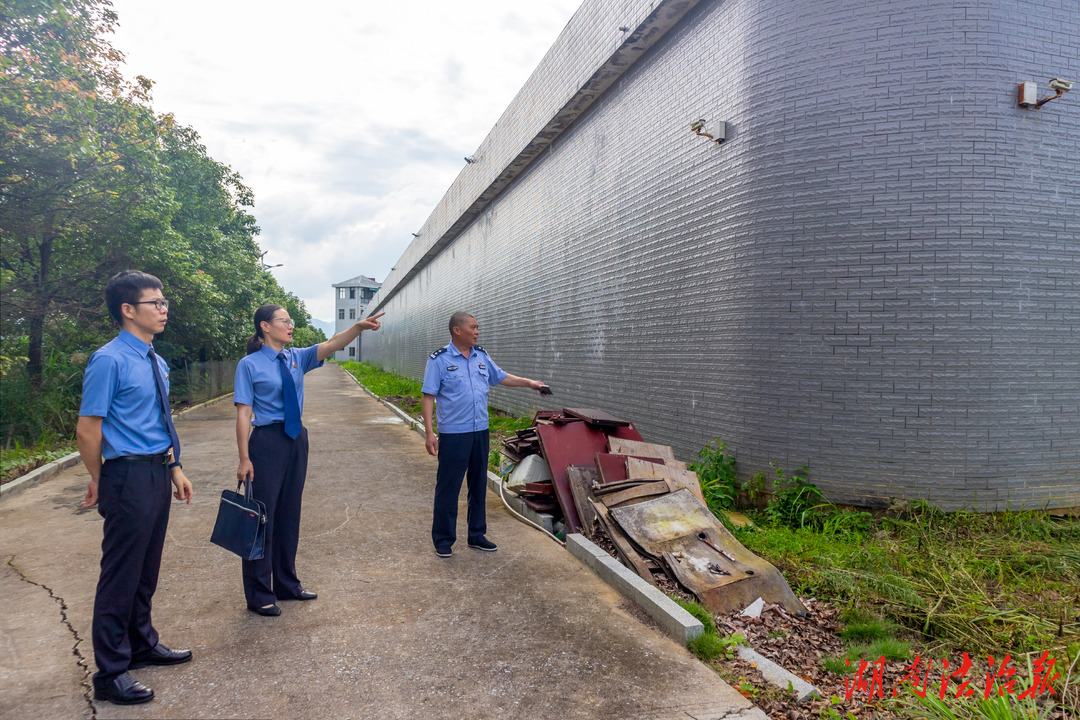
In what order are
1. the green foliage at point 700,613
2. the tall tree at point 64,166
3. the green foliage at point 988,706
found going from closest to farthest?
the green foliage at point 988,706
the green foliage at point 700,613
the tall tree at point 64,166

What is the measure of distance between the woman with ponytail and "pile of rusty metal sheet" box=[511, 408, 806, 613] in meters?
2.37

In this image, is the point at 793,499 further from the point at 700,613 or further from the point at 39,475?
the point at 39,475

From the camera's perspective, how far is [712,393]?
6902mm

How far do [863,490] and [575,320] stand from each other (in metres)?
5.80

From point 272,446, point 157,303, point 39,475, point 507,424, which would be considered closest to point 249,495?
point 272,446

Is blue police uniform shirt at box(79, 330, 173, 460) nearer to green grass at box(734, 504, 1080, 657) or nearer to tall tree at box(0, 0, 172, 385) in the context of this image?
green grass at box(734, 504, 1080, 657)

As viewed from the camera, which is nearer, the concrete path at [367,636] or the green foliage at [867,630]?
the concrete path at [367,636]

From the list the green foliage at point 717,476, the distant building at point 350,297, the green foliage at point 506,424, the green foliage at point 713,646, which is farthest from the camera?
the distant building at point 350,297

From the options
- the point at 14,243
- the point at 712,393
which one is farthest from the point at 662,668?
the point at 14,243

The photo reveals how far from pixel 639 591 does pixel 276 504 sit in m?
2.46

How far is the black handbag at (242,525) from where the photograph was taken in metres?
3.89

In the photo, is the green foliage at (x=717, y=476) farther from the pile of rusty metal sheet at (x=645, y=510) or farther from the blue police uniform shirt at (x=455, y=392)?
the blue police uniform shirt at (x=455, y=392)

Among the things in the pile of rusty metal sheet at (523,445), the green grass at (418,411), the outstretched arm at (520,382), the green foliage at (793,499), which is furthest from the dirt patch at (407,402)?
the green foliage at (793,499)

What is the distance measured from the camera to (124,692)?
303 centimetres
